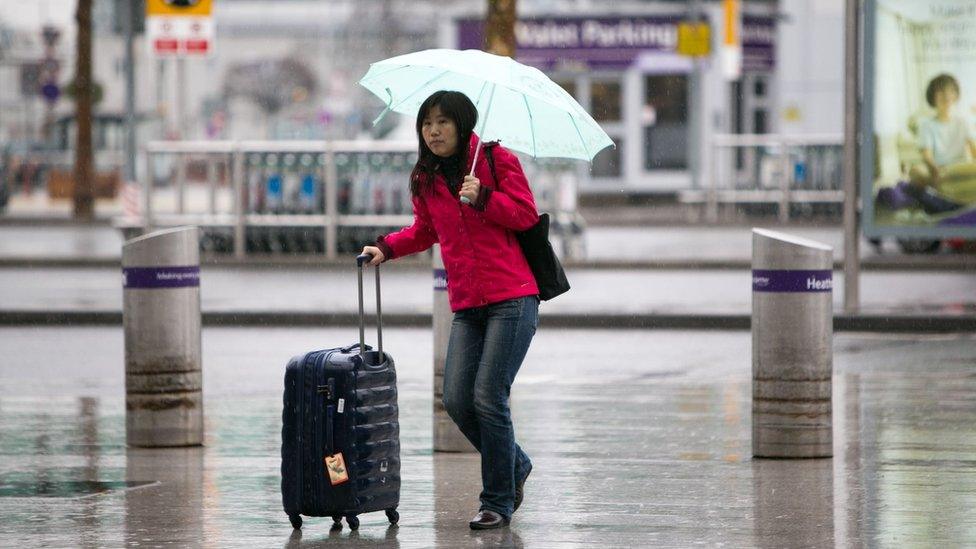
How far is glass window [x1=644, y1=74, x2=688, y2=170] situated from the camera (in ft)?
140

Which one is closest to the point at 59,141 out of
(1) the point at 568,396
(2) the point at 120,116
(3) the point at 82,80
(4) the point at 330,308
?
(2) the point at 120,116

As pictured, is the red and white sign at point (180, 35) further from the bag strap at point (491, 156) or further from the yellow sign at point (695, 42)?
the yellow sign at point (695, 42)

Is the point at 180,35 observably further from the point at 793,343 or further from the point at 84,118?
the point at 84,118

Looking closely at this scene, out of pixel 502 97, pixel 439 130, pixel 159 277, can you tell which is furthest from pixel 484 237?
pixel 159 277

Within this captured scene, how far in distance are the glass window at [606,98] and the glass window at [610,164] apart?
65 centimetres

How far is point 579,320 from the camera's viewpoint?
17.4 m

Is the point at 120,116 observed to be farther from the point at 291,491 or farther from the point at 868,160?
the point at 291,491

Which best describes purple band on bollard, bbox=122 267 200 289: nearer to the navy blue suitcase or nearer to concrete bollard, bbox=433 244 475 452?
concrete bollard, bbox=433 244 475 452

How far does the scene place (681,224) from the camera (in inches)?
1291

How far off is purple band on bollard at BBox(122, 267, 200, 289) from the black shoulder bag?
9.84 feet

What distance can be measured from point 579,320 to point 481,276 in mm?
10157

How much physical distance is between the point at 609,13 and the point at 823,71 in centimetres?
722

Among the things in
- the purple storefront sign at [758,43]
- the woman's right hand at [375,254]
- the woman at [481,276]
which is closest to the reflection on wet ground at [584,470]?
the woman at [481,276]

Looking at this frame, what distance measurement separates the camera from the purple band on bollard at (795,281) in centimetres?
911
